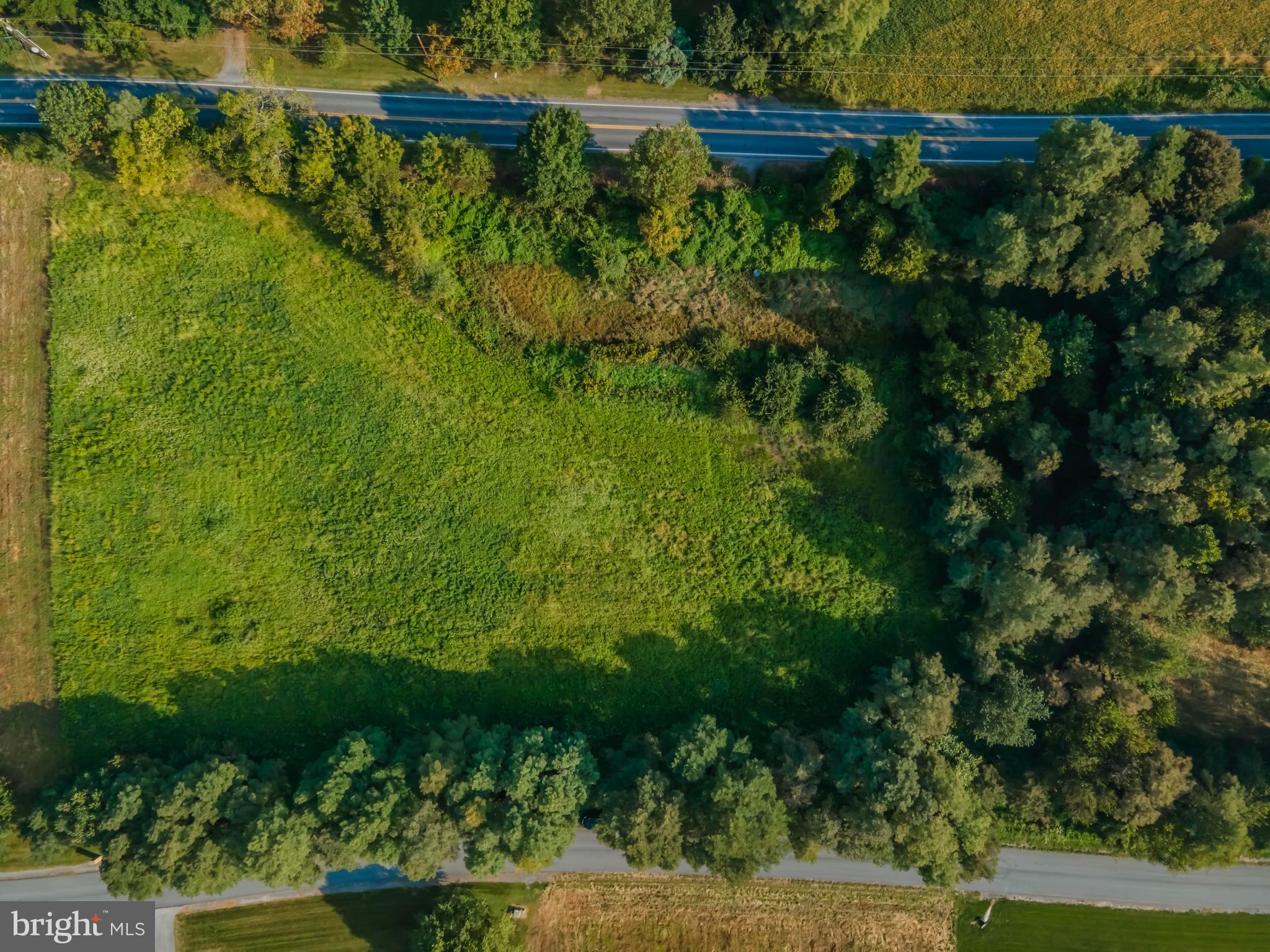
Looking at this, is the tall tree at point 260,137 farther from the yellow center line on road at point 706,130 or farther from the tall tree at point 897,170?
the tall tree at point 897,170

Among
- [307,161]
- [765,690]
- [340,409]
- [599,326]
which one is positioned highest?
[307,161]

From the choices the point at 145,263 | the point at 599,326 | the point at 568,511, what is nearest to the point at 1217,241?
the point at 599,326

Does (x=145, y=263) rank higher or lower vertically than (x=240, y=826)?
higher

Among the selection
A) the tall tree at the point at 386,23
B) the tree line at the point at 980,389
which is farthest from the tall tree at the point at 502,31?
the tree line at the point at 980,389

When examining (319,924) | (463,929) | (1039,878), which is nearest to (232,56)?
(319,924)

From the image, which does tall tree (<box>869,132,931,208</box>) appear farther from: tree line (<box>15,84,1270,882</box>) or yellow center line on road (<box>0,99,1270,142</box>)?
yellow center line on road (<box>0,99,1270,142</box>)

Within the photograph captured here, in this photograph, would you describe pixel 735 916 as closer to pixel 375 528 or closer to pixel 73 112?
pixel 375 528

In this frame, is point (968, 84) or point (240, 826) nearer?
point (240, 826)

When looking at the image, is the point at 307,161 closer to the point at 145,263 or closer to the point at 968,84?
the point at 145,263
